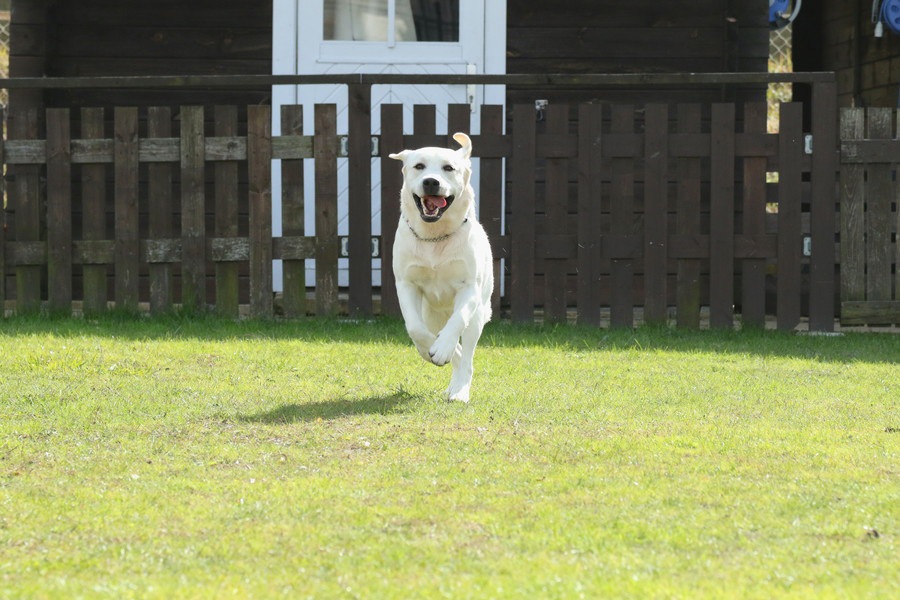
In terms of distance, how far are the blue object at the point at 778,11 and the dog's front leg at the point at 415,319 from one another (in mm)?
8263

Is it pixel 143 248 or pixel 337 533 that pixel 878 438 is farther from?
pixel 143 248

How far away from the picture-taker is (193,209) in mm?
9766

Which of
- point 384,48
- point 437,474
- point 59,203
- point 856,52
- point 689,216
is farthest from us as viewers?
point 856,52

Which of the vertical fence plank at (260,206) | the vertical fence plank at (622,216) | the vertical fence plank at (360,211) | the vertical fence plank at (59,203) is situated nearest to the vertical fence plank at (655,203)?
the vertical fence plank at (622,216)

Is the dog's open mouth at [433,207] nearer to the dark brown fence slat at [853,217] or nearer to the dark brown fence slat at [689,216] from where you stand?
the dark brown fence slat at [689,216]

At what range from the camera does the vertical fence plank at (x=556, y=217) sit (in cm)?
969

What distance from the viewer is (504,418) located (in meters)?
5.87

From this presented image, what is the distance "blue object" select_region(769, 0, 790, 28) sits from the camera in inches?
545

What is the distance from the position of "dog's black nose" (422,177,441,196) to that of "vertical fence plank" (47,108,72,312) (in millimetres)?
4175

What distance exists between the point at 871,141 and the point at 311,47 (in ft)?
14.9

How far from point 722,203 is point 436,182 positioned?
3731mm

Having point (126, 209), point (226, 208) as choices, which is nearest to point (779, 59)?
point (226, 208)

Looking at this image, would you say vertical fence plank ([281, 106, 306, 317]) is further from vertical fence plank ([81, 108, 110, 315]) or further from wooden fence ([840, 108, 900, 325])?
wooden fence ([840, 108, 900, 325])

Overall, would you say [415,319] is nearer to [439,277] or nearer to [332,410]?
[439,277]
